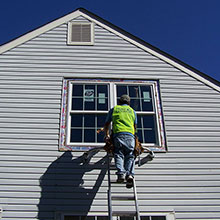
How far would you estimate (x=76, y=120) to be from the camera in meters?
6.36

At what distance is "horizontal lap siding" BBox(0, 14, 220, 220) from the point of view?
5.37 meters

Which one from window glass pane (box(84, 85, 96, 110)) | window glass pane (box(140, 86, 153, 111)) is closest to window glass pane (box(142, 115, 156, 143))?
window glass pane (box(140, 86, 153, 111))

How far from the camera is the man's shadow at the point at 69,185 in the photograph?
523 cm

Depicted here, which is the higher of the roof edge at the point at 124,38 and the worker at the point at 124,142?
the roof edge at the point at 124,38

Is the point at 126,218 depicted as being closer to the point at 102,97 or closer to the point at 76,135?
the point at 76,135

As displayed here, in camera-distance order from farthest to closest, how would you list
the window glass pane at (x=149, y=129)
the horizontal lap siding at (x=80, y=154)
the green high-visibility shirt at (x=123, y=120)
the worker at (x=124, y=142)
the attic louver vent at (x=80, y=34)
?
the attic louver vent at (x=80, y=34), the window glass pane at (x=149, y=129), the horizontal lap siding at (x=80, y=154), the green high-visibility shirt at (x=123, y=120), the worker at (x=124, y=142)

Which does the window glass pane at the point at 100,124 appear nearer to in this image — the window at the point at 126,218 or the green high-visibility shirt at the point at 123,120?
the green high-visibility shirt at the point at 123,120

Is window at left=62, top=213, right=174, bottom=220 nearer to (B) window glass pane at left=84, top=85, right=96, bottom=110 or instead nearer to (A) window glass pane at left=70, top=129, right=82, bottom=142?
(A) window glass pane at left=70, top=129, right=82, bottom=142

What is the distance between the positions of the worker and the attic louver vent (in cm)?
294

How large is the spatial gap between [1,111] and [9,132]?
576 millimetres

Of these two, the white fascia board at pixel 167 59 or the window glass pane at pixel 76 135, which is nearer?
the window glass pane at pixel 76 135

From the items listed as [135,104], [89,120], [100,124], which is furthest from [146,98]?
[89,120]

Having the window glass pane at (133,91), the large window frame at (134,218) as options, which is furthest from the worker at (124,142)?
the window glass pane at (133,91)

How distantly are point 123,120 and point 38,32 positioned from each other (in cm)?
391
